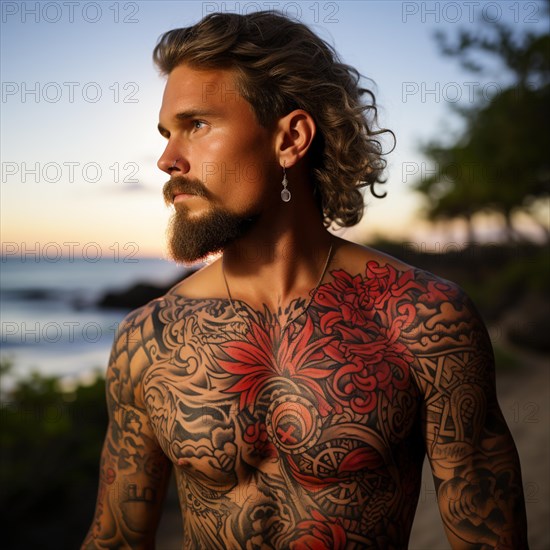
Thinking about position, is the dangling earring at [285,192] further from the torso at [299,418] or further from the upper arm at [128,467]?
the upper arm at [128,467]

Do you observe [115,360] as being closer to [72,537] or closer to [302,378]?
[302,378]

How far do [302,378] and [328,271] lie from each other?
1.33 ft

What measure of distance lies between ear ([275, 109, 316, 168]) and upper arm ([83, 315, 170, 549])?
79 cm

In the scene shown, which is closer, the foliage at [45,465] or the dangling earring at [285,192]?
the dangling earring at [285,192]

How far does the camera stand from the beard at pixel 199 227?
6.97 ft

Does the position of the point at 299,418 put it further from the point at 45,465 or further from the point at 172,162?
the point at 45,465

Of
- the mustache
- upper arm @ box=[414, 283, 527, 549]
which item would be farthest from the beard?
upper arm @ box=[414, 283, 527, 549]

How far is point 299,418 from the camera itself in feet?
6.58

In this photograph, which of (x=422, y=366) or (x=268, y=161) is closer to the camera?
(x=422, y=366)

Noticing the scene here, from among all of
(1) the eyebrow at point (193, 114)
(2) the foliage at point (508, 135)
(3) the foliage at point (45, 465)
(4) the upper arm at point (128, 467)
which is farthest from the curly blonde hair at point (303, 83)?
(2) the foliage at point (508, 135)

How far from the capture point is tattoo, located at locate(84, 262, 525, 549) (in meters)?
1.98

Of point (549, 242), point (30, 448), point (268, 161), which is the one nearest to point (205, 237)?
point (268, 161)

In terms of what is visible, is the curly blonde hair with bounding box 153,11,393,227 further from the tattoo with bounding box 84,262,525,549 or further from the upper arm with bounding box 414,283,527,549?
the upper arm with bounding box 414,283,527,549

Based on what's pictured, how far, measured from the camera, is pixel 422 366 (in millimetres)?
2031
